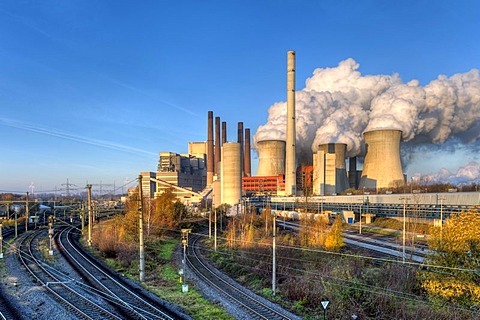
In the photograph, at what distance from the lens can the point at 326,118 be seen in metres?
82.0

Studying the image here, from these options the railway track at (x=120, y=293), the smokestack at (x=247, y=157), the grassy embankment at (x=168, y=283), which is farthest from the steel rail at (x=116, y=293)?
the smokestack at (x=247, y=157)

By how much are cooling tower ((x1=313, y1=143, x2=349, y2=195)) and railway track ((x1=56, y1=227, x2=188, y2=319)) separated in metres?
54.3

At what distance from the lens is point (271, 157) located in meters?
80.4

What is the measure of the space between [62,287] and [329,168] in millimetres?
61668

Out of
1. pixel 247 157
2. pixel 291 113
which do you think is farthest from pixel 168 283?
pixel 247 157

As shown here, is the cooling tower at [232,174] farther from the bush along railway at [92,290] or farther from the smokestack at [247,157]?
the bush along railway at [92,290]

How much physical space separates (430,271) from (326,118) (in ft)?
231

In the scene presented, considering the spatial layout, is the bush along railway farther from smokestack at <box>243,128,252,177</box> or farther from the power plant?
smokestack at <box>243,128,252,177</box>

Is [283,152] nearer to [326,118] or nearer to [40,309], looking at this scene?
[326,118]

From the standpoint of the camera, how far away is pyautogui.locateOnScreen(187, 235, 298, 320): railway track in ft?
46.8

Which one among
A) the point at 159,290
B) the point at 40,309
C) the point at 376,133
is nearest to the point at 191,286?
the point at 159,290

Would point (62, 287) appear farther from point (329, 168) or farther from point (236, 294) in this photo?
point (329, 168)

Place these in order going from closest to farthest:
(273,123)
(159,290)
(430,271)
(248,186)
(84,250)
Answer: (430,271)
(159,290)
(84,250)
(273,123)
(248,186)

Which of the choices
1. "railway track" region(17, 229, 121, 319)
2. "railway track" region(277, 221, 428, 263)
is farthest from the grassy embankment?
"railway track" region(277, 221, 428, 263)
